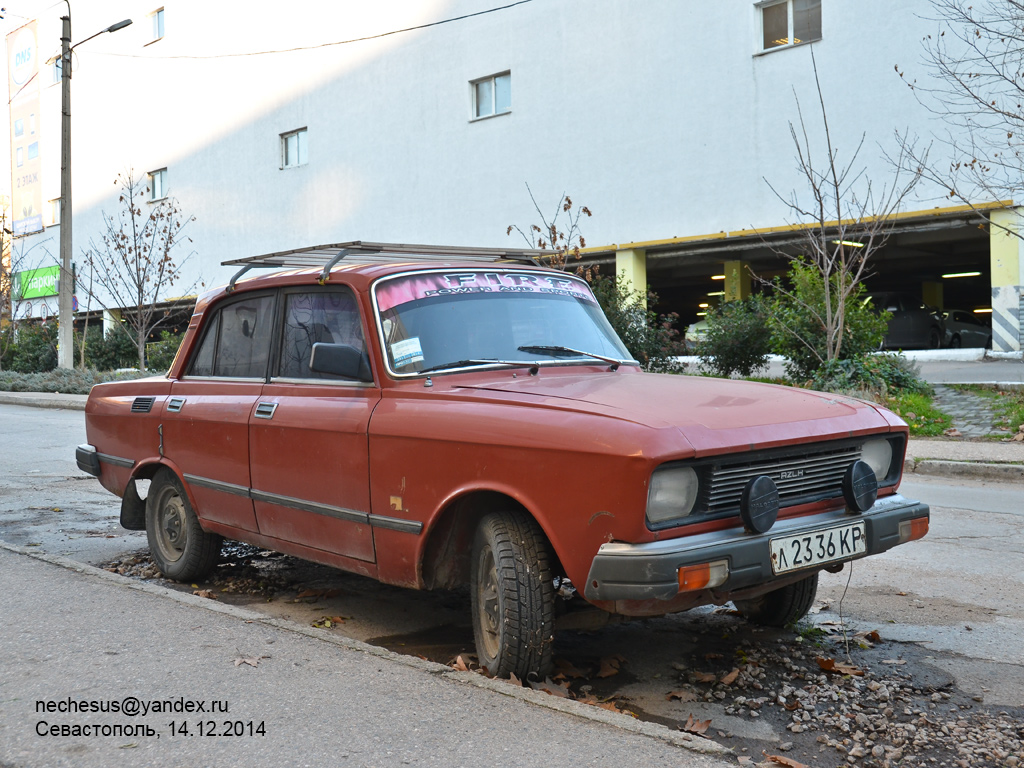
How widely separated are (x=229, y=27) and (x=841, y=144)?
69.8ft

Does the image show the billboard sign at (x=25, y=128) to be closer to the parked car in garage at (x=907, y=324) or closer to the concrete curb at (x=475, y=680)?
the parked car in garage at (x=907, y=324)

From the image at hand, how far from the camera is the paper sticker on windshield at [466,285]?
429 cm

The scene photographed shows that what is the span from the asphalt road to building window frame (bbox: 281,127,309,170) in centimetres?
2353

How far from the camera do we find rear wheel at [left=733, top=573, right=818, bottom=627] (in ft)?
14.0

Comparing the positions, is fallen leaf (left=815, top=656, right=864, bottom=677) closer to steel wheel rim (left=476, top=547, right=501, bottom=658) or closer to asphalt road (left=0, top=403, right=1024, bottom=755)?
asphalt road (left=0, top=403, right=1024, bottom=755)

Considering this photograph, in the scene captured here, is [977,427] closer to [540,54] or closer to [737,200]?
[737,200]

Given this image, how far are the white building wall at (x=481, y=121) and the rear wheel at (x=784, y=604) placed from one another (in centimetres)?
1563

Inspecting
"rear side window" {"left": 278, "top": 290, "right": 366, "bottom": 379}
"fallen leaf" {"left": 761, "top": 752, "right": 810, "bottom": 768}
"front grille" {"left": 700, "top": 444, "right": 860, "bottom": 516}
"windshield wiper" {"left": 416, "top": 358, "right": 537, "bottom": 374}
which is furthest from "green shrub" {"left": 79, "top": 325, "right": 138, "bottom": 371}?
"fallen leaf" {"left": 761, "top": 752, "right": 810, "bottom": 768}

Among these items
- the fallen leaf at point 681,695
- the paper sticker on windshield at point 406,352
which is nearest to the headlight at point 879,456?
the fallen leaf at point 681,695

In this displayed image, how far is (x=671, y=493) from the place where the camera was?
328 centimetres

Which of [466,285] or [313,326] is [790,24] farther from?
[313,326]

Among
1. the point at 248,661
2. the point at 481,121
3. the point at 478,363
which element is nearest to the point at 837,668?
the point at 478,363

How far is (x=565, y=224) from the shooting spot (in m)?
23.1

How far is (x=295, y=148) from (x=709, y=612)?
91.0 feet
